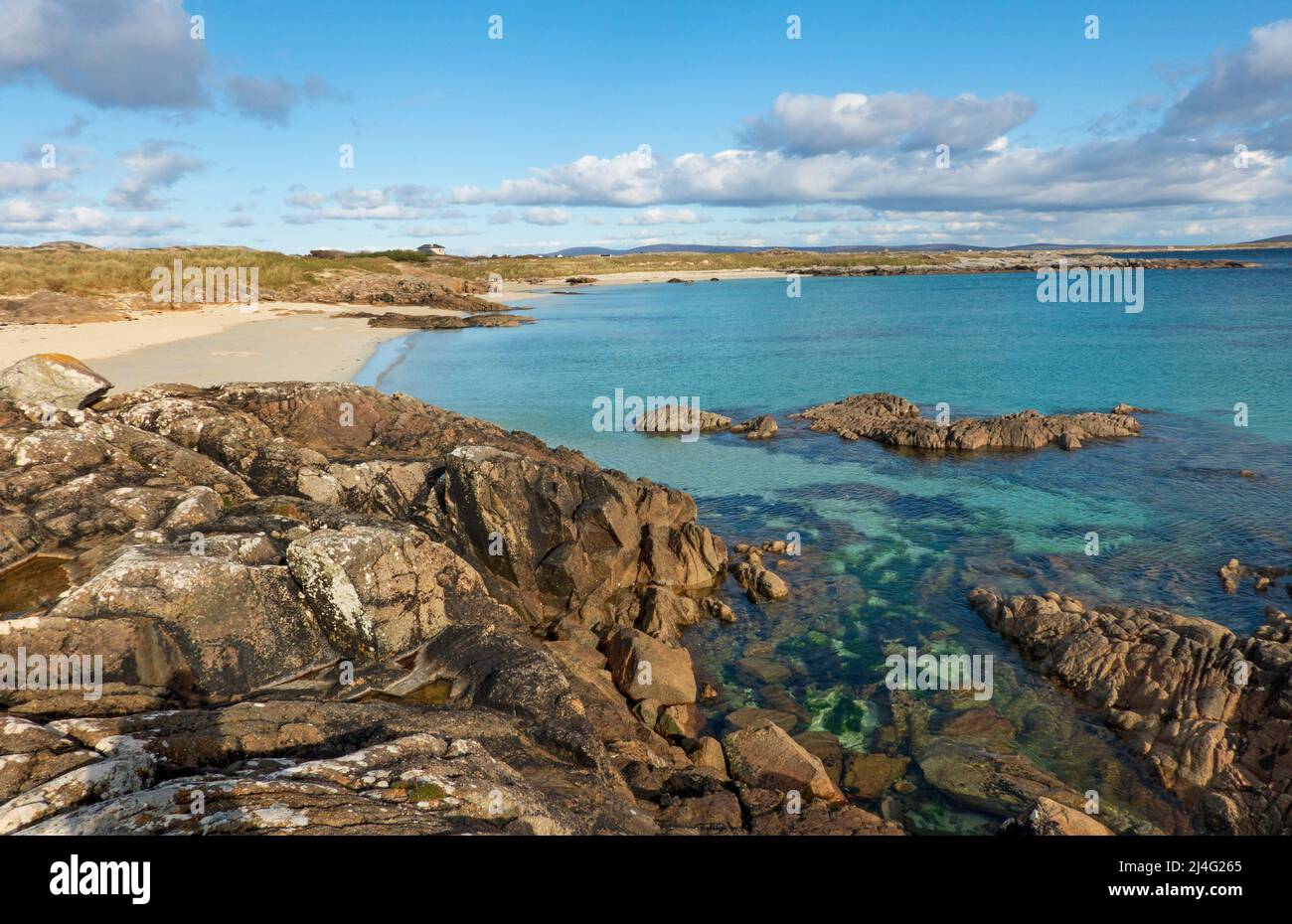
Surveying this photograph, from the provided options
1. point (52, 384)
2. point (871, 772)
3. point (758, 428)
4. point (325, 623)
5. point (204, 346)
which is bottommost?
point (871, 772)

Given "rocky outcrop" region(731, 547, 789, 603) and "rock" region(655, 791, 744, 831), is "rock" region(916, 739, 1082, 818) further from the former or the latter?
"rocky outcrop" region(731, 547, 789, 603)

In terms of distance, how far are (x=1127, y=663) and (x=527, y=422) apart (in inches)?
1107

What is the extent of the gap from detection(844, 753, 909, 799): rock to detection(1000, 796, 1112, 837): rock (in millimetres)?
2221

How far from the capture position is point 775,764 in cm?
1173

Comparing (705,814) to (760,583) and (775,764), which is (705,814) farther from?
(760,583)

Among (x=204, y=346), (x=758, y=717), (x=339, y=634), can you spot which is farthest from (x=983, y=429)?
(x=204, y=346)

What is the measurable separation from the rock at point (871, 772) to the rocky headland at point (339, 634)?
25.6 inches

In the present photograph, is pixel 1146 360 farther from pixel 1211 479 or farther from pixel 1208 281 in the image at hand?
pixel 1208 281

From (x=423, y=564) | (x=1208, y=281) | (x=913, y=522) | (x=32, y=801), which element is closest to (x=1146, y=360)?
(x=913, y=522)

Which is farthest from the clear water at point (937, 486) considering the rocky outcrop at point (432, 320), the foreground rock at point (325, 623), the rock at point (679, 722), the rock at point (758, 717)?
the rocky outcrop at point (432, 320)

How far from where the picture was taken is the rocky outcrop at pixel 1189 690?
1145 cm

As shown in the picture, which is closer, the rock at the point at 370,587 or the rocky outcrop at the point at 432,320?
the rock at the point at 370,587

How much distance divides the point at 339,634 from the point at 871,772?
29.0 ft

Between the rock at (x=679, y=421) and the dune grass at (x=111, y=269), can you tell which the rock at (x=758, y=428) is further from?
the dune grass at (x=111, y=269)
